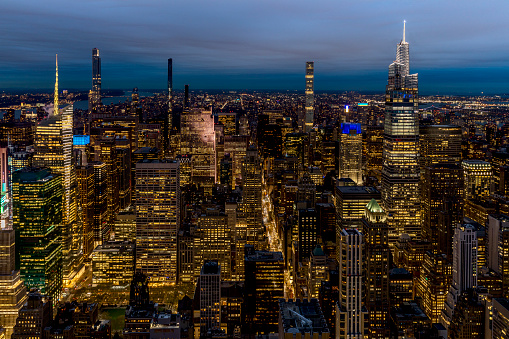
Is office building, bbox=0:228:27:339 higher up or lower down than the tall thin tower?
lower down

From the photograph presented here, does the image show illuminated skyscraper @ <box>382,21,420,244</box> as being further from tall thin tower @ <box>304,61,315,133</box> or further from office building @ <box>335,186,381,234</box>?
tall thin tower @ <box>304,61,315,133</box>

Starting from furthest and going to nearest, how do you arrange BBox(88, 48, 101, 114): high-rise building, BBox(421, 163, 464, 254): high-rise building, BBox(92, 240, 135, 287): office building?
BBox(88, 48, 101, 114): high-rise building → BBox(421, 163, 464, 254): high-rise building → BBox(92, 240, 135, 287): office building

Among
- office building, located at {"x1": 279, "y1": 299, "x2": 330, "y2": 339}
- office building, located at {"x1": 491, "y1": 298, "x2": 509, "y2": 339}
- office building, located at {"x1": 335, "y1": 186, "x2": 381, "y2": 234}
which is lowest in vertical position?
office building, located at {"x1": 491, "y1": 298, "x2": 509, "y2": 339}

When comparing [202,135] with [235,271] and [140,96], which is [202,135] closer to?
[140,96]

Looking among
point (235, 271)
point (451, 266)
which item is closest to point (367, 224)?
point (451, 266)

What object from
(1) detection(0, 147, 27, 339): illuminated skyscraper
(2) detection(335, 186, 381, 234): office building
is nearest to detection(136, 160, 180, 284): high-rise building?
(1) detection(0, 147, 27, 339): illuminated skyscraper

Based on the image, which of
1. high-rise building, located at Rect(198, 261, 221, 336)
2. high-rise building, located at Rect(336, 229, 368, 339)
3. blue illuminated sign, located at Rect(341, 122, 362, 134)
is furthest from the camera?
blue illuminated sign, located at Rect(341, 122, 362, 134)

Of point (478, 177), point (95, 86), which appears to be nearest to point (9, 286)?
point (478, 177)
